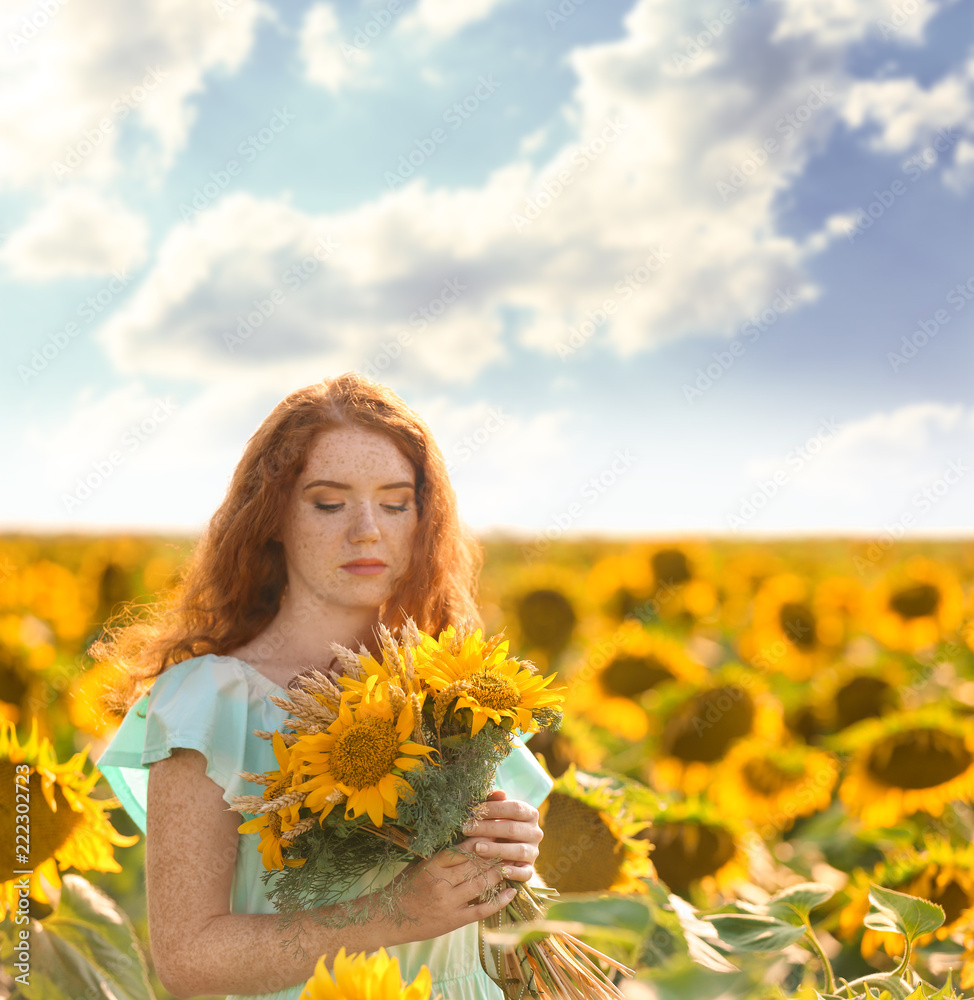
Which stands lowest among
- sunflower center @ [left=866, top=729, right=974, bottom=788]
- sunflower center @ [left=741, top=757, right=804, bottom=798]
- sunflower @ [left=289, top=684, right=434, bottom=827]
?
sunflower center @ [left=741, top=757, right=804, bottom=798]

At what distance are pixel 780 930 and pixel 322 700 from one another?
4.42 ft

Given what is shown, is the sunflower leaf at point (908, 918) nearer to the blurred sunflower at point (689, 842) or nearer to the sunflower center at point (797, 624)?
the blurred sunflower at point (689, 842)

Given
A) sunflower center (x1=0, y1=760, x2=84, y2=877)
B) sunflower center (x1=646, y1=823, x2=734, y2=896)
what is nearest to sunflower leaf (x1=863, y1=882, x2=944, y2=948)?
sunflower center (x1=646, y1=823, x2=734, y2=896)

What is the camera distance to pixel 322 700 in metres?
1.66

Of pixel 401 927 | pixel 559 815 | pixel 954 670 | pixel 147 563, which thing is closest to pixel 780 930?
pixel 559 815

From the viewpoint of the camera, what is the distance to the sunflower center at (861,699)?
4.76 metres

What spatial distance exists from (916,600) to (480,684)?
5.36 m

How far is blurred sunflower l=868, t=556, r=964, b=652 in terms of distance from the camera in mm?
6176

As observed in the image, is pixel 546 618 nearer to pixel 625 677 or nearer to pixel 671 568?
pixel 625 677

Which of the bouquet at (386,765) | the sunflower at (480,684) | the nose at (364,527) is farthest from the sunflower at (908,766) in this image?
the nose at (364,527)

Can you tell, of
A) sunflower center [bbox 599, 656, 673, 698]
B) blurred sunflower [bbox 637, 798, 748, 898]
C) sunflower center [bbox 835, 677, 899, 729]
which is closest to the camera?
blurred sunflower [bbox 637, 798, 748, 898]

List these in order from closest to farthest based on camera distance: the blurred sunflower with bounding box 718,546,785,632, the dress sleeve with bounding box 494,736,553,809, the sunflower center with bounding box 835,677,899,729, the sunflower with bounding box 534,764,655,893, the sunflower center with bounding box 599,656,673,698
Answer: the dress sleeve with bounding box 494,736,553,809, the sunflower with bounding box 534,764,655,893, the sunflower center with bounding box 835,677,899,729, the sunflower center with bounding box 599,656,673,698, the blurred sunflower with bounding box 718,546,785,632

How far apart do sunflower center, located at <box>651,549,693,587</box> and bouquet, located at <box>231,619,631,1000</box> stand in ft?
15.7

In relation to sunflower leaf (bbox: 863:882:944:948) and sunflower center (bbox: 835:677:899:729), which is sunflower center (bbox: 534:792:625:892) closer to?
sunflower leaf (bbox: 863:882:944:948)
